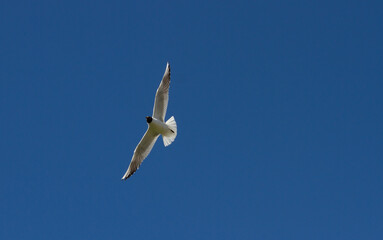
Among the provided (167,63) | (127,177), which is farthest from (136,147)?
(167,63)

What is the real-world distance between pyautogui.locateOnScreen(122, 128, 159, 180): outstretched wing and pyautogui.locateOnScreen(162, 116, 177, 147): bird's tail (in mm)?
542

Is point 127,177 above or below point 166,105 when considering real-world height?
below

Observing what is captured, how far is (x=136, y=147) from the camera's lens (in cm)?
2219

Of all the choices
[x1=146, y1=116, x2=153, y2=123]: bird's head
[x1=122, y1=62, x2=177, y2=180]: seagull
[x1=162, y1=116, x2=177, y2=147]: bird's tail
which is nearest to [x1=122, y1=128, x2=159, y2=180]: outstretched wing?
[x1=122, y1=62, x2=177, y2=180]: seagull

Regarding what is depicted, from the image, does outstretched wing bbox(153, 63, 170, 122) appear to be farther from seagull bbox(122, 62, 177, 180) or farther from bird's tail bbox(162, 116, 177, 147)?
bird's tail bbox(162, 116, 177, 147)

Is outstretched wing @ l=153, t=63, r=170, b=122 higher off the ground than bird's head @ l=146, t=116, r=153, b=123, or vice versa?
outstretched wing @ l=153, t=63, r=170, b=122

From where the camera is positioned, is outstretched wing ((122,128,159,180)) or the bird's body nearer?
the bird's body

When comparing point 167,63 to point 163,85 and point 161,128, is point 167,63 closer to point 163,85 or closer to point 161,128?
point 163,85

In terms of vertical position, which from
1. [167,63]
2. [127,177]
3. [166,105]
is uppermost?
[167,63]

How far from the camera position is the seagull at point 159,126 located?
69.7 feet

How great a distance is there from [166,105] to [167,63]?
1658mm

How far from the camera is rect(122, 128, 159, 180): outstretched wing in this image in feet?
72.5

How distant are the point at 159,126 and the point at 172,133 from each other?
0.53 metres

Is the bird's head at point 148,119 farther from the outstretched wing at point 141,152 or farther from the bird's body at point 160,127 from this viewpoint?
the outstretched wing at point 141,152
